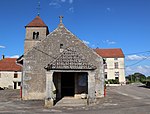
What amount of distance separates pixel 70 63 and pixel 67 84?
4.18 meters

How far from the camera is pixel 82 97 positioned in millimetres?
20594

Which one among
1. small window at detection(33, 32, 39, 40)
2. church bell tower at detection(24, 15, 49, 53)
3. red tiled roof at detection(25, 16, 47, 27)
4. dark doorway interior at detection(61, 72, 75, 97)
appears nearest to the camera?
dark doorway interior at detection(61, 72, 75, 97)

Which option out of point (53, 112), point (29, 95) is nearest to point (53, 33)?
point (29, 95)

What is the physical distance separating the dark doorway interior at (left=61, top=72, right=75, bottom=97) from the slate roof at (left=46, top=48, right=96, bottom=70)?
10.9ft

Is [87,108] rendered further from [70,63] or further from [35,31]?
[35,31]

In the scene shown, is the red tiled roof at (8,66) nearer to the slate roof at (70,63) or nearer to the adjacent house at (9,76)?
the adjacent house at (9,76)

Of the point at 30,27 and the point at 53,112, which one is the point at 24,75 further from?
the point at 30,27

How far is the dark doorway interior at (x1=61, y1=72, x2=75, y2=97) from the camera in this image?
21.2m

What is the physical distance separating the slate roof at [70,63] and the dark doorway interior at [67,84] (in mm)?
3334

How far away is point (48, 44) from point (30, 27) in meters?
15.7

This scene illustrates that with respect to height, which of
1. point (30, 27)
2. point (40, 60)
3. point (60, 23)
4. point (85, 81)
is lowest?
point (85, 81)

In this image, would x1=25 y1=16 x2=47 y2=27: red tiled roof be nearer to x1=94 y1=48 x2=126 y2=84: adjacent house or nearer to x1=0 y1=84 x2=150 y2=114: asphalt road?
x1=0 y1=84 x2=150 y2=114: asphalt road

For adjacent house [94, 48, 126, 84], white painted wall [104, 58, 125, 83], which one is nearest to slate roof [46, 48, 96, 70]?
adjacent house [94, 48, 126, 84]

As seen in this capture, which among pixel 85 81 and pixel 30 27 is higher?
pixel 30 27
